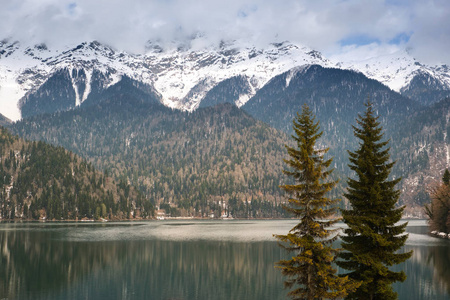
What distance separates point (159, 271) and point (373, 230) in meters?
51.1

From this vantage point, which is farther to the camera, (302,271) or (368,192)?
(368,192)

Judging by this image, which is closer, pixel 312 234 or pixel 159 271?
pixel 312 234

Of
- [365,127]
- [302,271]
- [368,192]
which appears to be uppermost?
[365,127]

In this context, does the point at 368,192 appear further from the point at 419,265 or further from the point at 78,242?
the point at 78,242

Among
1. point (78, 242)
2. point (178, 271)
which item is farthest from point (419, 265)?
point (78, 242)

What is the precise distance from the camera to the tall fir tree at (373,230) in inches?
1737

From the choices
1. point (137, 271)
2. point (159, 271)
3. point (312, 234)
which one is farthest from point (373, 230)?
point (137, 271)

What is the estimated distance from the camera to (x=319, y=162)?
4266cm

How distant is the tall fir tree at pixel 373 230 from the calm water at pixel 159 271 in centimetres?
2395

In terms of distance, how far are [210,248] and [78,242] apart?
36.9 meters

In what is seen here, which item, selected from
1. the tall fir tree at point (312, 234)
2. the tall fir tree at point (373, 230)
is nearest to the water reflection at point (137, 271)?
the tall fir tree at point (373, 230)

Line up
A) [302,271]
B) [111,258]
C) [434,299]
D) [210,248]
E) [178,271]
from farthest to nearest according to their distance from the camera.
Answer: [210,248]
[111,258]
[178,271]
[434,299]
[302,271]

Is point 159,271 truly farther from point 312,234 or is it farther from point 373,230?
point 312,234

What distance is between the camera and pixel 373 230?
1763 inches
